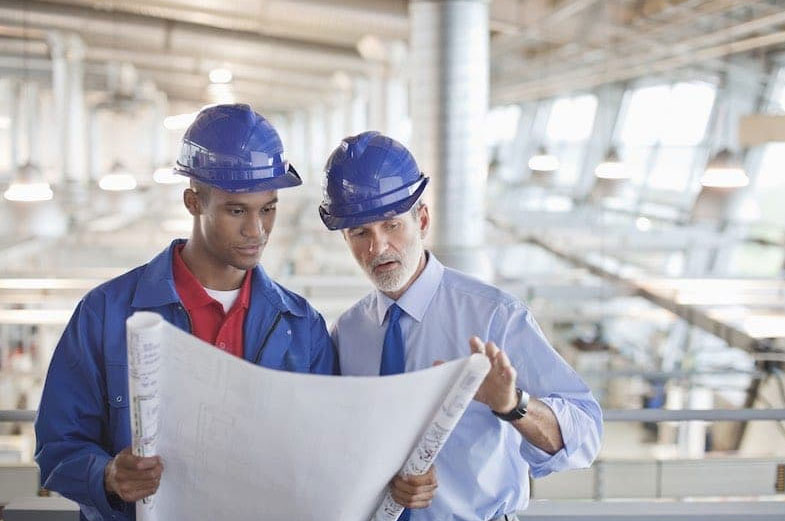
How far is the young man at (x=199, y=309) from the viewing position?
5.32 ft

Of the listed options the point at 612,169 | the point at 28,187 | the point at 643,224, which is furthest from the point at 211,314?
the point at 643,224

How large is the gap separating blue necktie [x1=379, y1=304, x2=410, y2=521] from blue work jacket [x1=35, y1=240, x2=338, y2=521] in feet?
0.53

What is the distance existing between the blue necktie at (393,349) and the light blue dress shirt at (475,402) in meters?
0.02

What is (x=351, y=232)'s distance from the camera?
5.70 feet

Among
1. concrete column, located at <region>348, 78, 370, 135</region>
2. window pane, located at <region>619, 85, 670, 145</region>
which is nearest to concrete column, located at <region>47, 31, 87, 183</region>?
concrete column, located at <region>348, 78, 370, 135</region>

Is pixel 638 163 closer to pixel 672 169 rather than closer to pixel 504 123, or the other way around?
pixel 672 169

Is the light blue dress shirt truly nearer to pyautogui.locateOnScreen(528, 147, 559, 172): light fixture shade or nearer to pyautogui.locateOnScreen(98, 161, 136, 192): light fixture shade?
pyautogui.locateOnScreen(98, 161, 136, 192): light fixture shade

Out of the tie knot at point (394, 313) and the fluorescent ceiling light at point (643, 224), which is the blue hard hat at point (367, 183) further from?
the fluorescent ceiling light at point (643, 224)

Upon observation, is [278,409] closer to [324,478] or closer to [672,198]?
[324,478]

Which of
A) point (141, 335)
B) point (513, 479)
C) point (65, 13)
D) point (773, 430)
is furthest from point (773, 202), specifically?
point (141, 335)

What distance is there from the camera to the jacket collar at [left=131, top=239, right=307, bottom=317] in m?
1.68

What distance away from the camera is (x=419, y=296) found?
70.6 inches

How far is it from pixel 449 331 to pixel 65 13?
11498 millimetres

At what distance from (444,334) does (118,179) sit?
9138mm
